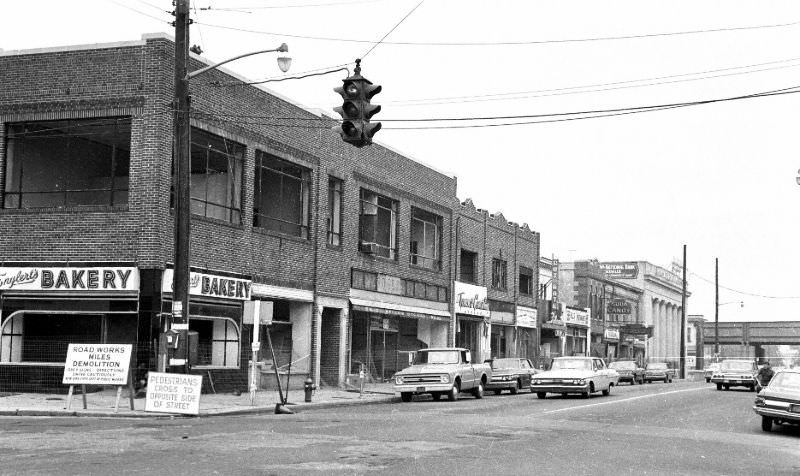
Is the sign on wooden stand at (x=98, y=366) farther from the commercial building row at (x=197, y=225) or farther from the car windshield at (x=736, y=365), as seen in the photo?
the car windshield at (x=736, y=365)

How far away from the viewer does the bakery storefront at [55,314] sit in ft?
84.1

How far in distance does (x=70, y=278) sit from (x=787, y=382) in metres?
18.1

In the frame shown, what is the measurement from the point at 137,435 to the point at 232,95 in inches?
624

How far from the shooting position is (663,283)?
290ft

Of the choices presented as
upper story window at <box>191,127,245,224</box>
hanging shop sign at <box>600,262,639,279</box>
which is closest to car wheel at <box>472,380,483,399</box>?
upper story window at <box>191,127,245,224</box>

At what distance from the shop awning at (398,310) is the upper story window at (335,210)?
2438 mm

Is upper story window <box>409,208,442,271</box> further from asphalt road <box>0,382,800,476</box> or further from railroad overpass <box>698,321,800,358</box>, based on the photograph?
railroad overpass <box>698,321,800,358</box>

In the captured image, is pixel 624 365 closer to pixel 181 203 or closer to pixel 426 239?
pixel 426 239

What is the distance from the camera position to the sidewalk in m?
20.7

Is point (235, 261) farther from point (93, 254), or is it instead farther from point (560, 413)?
point (560, 413)

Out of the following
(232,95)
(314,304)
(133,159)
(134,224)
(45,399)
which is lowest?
(45,399)

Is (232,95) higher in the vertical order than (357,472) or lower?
higher

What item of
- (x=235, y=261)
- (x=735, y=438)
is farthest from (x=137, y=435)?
Answer: (x=235, y=261)

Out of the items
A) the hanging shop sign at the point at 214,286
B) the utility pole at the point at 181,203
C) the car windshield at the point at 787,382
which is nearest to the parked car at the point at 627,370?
the hanging shop sign at the point at 214,286
